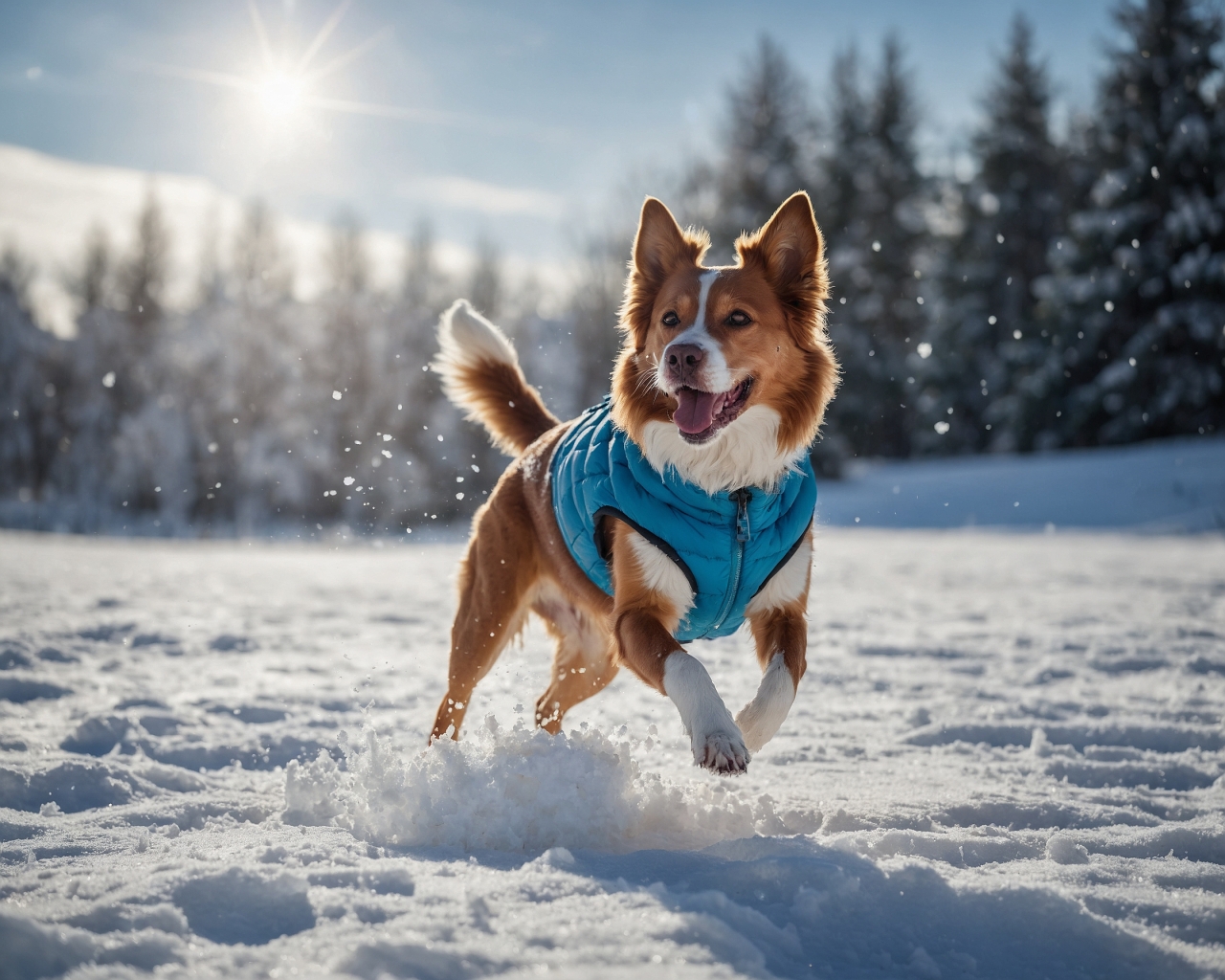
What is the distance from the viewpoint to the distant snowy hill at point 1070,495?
1642 centimetres

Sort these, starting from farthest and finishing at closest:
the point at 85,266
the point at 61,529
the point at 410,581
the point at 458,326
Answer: the point at 85,266 < the point at 61,529 < the point at 410,581 < the point at 458,326

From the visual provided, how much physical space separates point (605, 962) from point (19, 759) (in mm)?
2680

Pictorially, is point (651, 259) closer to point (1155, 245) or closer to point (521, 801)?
point (521, 801)

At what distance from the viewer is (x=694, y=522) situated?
3.20m

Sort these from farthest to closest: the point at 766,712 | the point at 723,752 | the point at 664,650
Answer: the point at 664,650
the point at 766,712
the point at 723,752

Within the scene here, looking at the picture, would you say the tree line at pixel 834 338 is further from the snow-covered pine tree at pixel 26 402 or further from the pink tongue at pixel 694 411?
the pink tongue at pixel 694 411

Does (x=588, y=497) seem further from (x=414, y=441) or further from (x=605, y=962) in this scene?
(x=414, y=441)

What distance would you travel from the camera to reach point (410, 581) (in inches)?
394

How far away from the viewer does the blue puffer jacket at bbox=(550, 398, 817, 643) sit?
3.17 metres

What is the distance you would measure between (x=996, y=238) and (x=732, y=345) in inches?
1123

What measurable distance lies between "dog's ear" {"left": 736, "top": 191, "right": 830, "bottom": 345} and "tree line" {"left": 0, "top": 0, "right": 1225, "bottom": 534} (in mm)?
20801

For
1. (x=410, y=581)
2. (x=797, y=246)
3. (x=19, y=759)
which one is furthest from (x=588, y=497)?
(x=410, y=581)

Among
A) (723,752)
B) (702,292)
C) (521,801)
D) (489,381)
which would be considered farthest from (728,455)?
(489,381)

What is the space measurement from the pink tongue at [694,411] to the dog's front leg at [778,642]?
59 centimetres
